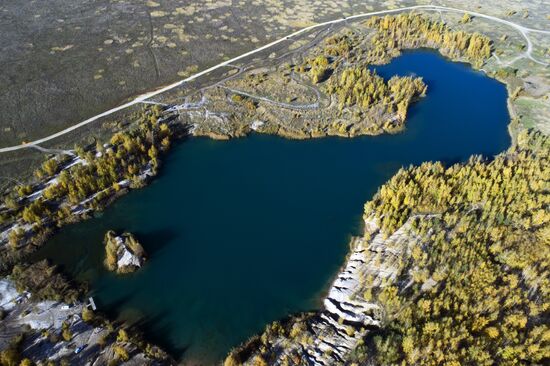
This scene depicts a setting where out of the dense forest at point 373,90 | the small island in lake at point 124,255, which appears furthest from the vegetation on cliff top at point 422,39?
the small island in lake at point 124,255

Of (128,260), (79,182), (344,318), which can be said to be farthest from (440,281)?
(79,182)

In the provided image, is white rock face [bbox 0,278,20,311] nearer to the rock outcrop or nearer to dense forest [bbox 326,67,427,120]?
the rock outcrop

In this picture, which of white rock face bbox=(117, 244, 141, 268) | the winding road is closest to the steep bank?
white rock face bbox=(117, 244, 141, 268)

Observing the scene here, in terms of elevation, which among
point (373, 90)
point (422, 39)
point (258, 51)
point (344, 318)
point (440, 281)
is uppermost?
point (422, 39)

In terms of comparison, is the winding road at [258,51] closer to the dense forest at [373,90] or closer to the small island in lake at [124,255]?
the dense forest at [373,90]

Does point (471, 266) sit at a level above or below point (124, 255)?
above

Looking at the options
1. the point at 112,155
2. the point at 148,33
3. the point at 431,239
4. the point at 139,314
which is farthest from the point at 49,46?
the point at 431,239

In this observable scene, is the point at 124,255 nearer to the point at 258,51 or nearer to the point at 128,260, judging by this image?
the point at 128,260
